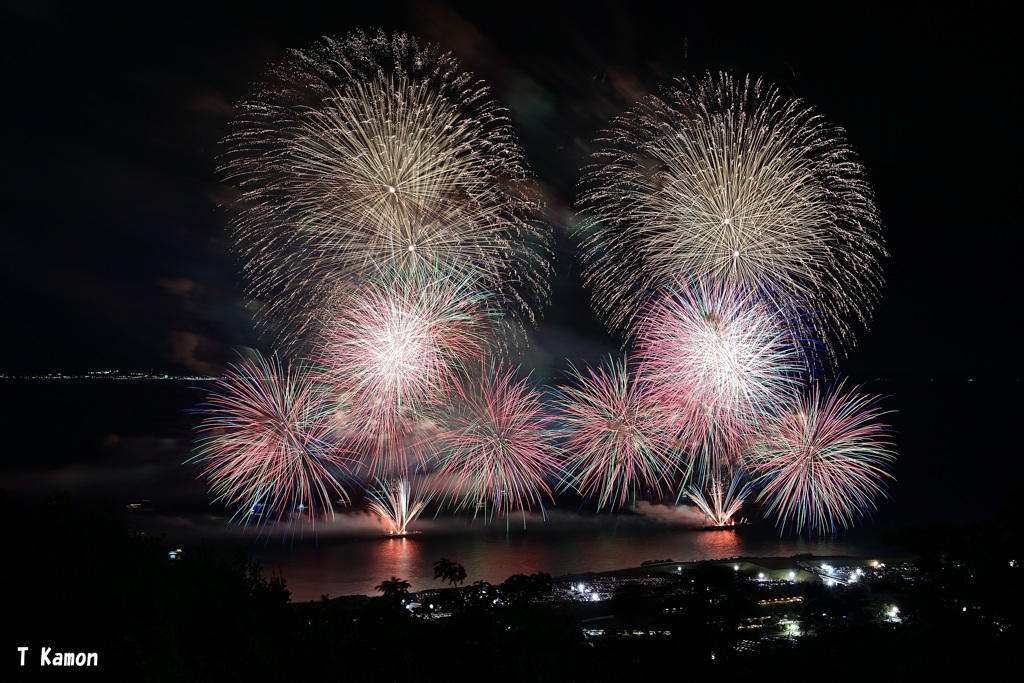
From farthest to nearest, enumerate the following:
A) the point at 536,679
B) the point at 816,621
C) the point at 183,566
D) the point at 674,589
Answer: the point at 674,589
the point at 816,621
the point at 183,566
the point at 536,679

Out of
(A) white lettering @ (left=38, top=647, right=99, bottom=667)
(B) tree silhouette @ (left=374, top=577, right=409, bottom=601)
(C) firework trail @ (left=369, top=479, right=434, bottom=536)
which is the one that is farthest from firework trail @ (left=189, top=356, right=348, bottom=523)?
(A) white lettering @ (left=38, top=647, right=99, bottom=667)

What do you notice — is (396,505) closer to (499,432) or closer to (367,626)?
(499,432)

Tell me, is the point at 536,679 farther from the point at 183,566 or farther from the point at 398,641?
the point at 183,566

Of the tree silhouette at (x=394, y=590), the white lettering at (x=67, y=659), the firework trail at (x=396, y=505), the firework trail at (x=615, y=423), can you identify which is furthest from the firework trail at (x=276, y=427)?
the white lettering at (x=67, y=659)

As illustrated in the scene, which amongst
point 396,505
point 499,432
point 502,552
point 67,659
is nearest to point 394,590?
point 67,659

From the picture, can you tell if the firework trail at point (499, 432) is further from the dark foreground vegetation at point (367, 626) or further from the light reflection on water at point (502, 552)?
the dark foreground vegetation at point (367, 626)

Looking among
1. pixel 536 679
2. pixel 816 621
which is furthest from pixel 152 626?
pixel 816 621
